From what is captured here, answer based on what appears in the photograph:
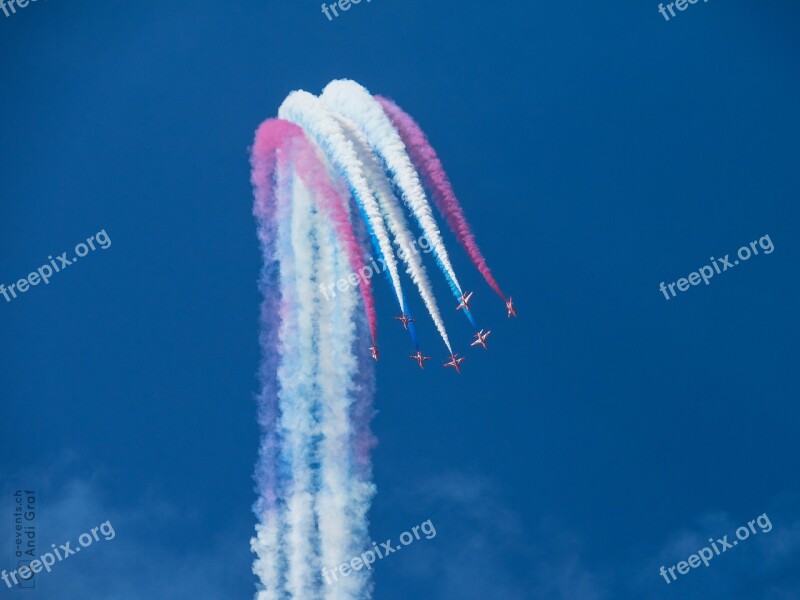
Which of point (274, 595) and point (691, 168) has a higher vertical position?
point (691, 168)

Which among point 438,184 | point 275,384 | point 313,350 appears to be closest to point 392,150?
point 438,184

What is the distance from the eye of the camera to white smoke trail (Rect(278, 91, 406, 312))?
41562 millimetres

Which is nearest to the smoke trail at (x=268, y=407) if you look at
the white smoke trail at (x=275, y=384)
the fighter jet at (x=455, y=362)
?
the white smoke trail at (x=275, y=384)

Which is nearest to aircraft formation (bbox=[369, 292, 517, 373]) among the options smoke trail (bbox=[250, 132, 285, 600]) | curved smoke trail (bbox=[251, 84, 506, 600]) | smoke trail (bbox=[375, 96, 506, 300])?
curved smoke trail (bbox=[251, 84, 506, 600])

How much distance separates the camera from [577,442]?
51.1m

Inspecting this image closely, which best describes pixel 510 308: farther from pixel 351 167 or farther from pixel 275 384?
pixel 275 384

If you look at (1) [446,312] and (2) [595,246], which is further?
(2) [595,246]

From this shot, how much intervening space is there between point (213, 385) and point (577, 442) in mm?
21229

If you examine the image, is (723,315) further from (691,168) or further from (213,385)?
(213,385)

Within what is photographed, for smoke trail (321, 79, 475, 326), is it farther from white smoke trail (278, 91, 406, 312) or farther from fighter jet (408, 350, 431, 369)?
fighter jet (408, 350, 431, 369)

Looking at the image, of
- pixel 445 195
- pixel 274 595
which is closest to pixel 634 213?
pixel 445 195

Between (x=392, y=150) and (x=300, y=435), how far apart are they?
620 inches

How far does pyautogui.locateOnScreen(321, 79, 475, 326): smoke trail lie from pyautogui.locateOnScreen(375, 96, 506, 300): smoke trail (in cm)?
122

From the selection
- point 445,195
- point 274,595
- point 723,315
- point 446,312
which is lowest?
point 274,595
